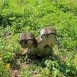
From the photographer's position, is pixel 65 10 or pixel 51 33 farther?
pixel 65 10

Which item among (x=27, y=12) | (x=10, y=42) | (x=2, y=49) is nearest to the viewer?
(x=2, y=49)

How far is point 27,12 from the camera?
7.03 meters

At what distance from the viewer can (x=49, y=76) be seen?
498cm

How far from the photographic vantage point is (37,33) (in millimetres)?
6266

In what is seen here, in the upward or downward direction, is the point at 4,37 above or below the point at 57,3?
below

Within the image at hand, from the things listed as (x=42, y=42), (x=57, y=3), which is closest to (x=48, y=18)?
(x=57, y=3)

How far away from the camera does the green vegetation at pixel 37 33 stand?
5.09m

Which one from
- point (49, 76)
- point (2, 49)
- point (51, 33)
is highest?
point (51, 33)

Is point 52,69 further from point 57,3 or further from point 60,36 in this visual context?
point 57,3

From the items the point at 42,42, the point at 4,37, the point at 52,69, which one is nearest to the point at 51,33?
the point at 42,42

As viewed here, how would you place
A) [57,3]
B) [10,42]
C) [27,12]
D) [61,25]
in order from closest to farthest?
1. [10,42]
2. [61,25]
3. [27,12]
4. [57,3]

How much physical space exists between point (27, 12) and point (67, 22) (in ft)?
3.65

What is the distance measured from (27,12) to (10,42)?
4.46 ft

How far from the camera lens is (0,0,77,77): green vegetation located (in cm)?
509
